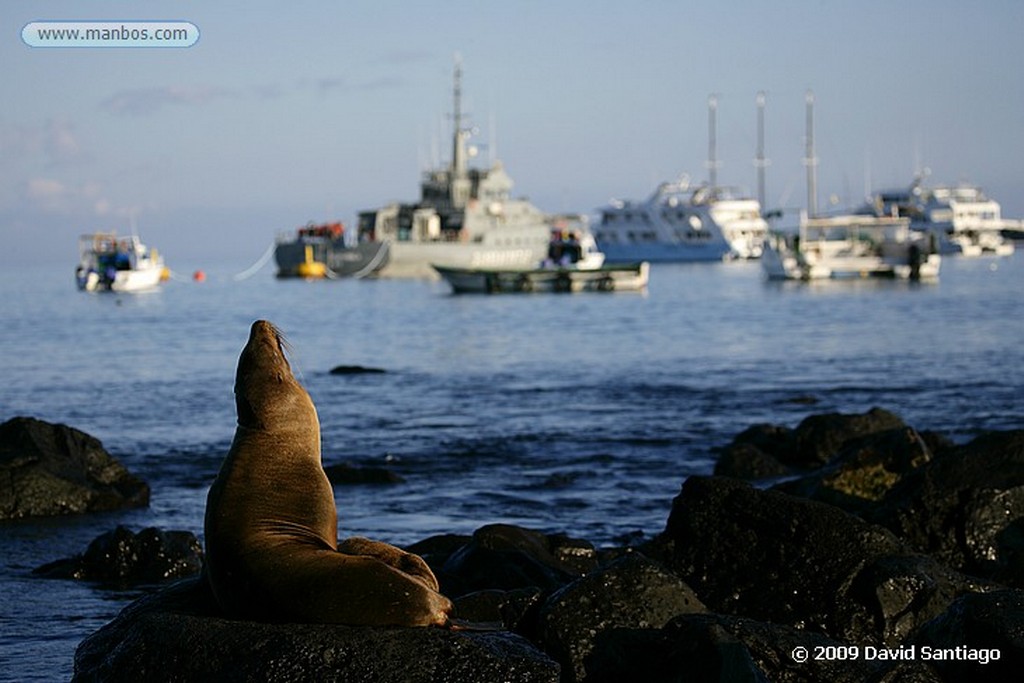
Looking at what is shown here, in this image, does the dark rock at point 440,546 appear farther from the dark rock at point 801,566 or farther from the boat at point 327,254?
the boat at point 327,254

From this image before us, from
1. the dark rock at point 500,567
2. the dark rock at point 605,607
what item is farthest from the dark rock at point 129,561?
the dark rock at point 605,607

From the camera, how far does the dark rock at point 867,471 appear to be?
10.8 meters

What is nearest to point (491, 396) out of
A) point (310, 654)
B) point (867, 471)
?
point (867, 471)

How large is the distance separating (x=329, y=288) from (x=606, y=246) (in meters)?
57.1

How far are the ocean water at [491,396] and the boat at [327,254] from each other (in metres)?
39.7

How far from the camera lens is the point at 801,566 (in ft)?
24.1

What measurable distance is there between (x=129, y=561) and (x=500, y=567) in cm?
301

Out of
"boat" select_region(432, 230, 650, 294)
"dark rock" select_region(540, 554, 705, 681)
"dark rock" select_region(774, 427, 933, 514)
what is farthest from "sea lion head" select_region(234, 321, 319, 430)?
"boat" select_region(432, 230, 650, 294)

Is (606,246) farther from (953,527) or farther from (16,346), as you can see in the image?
(953,527)

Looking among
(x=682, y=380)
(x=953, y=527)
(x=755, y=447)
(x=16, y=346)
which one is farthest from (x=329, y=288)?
(x=953, y=527)

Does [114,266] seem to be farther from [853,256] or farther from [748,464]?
[748,464]

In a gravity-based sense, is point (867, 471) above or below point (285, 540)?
below

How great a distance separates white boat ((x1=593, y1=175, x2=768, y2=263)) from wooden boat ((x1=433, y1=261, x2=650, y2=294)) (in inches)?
2647

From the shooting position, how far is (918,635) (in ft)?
20.4
